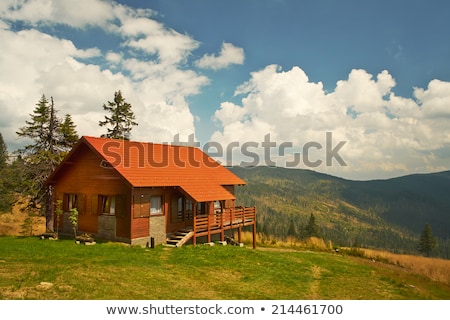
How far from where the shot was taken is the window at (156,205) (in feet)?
74.6

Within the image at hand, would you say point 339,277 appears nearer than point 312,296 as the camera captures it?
No

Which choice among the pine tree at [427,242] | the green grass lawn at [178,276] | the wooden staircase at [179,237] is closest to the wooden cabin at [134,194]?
the wooden staircase at [179,237]

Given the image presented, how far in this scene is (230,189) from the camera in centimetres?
3148

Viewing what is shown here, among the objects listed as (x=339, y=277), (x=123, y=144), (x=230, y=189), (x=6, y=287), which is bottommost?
(x=339, y=277)

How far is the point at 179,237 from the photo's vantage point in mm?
23156

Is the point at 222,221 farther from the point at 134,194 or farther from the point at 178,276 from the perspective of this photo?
the point at 178,276

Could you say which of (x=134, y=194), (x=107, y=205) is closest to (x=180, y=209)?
(x=134, y=194)

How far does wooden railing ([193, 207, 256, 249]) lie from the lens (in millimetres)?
24219

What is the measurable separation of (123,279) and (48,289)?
271cm

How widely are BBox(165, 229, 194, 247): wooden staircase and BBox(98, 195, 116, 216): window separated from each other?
14.2 ft

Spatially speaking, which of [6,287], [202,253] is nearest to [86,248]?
[202,253]

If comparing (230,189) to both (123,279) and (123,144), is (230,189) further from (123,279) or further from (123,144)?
(123,279)

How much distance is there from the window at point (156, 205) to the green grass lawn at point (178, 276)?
3341 millimetres
